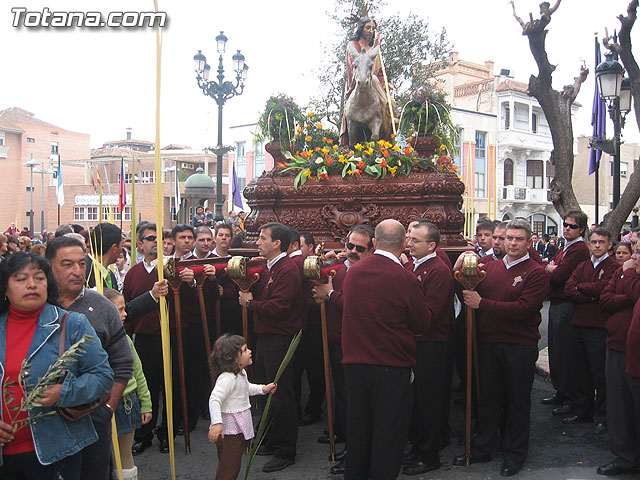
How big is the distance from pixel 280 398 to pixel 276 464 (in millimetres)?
547

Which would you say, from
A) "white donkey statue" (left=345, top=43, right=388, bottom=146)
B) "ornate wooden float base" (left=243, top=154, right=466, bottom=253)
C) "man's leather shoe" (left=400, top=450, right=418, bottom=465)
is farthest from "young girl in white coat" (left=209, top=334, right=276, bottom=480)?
"white donkey statue" (left=345, top=43, right=388, bottom=146)

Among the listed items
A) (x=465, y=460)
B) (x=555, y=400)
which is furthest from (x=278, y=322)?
(x=555, y=400)

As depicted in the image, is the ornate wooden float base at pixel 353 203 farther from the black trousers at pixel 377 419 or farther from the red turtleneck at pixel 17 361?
the red turtleneck at pixel 17 361

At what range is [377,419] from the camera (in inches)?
168

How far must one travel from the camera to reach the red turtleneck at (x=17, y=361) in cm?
292

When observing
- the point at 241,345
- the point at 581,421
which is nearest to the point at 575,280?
the point at 581,421

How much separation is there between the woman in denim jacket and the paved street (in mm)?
2187

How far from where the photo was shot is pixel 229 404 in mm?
4539

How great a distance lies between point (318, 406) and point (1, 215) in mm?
42935

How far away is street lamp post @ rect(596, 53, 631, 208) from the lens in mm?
9555

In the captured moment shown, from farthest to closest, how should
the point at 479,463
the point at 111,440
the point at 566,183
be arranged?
the point at 566,183
the point at 479,463
the point at 111,440

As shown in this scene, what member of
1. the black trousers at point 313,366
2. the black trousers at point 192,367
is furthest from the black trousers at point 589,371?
the black trousers at point 192,367

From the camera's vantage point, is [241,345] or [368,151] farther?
[368,151]

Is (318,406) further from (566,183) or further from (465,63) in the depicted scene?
(465,63)
